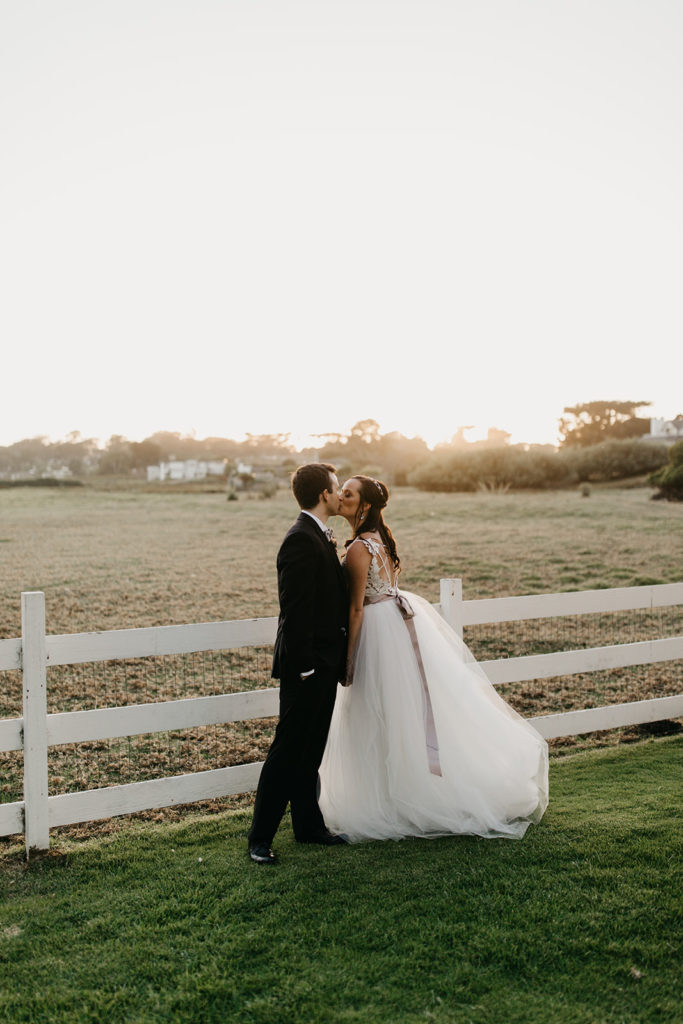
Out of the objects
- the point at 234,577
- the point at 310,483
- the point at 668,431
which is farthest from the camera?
the point at 668,431

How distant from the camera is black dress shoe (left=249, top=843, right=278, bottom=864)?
13.3ft

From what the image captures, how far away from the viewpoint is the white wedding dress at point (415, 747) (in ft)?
14.0

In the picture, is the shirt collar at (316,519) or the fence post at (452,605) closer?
the shirt collar at (316,519)

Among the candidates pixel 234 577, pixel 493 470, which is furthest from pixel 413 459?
pixel 234 577

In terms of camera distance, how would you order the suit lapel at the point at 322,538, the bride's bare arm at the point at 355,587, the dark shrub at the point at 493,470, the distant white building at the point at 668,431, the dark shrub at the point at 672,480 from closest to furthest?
the suit lapel at the point at 322,538, the bride's bare arm at the point at 355,587, the dark shrub at the point at 672,480, the dark shrub at the point at 493,470, the distant white building at the point at 668,431

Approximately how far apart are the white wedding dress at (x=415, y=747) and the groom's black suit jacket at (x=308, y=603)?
302 mm

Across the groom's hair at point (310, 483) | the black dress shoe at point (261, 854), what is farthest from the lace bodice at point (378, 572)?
the black dress shoe at point (261, 854)

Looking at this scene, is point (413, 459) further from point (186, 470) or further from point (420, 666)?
point (420, 666)

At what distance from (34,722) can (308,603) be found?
155 centimetres

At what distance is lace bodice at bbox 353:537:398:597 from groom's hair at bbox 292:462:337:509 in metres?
0.40

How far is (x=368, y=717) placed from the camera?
14.3 feet

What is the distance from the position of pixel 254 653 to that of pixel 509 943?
6.10 m

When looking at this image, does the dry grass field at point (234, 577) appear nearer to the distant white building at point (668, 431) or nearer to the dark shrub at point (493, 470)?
the dark shrub at point (493, 470)

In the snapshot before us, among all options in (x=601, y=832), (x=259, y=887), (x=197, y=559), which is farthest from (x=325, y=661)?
(x=197, y=559)
